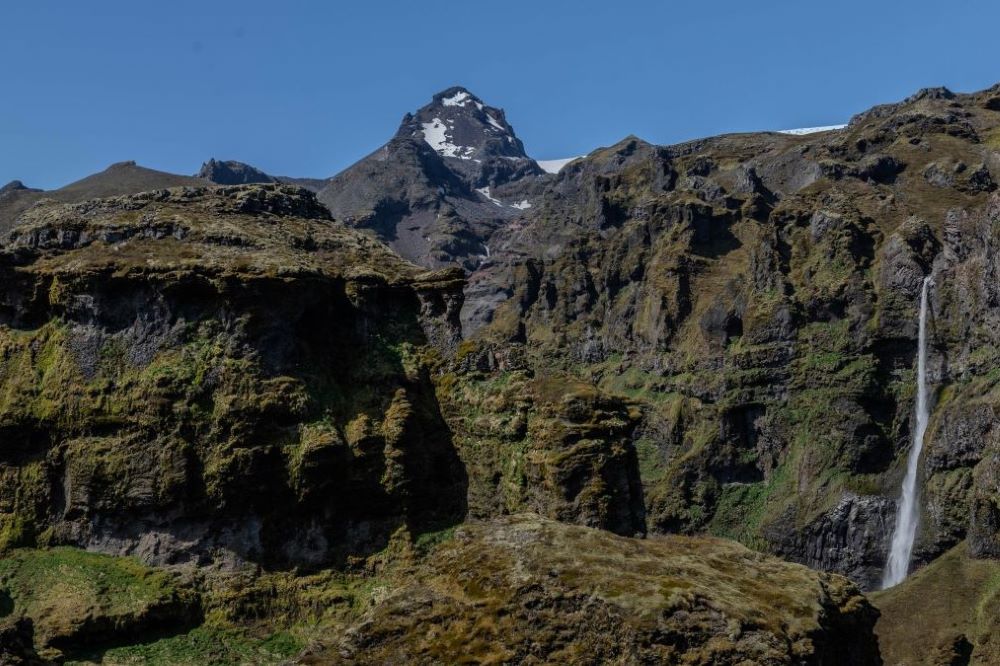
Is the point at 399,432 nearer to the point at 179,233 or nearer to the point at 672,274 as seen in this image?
the point at 179,233

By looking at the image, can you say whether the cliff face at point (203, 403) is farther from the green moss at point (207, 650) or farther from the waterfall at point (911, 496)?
the waterfall at point (911, 496)

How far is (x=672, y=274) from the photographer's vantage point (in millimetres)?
199125

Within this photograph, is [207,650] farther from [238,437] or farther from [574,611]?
[574,611]

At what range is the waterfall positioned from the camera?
126000 mm

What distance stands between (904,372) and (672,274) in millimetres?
60561

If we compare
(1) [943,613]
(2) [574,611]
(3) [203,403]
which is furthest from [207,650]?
(1) [943,613]

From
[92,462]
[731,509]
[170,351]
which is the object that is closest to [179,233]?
[170,351]

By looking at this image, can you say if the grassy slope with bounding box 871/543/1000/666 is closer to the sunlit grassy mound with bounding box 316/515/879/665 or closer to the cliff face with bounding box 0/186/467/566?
the cliff face with bounding box 0/186/467/566

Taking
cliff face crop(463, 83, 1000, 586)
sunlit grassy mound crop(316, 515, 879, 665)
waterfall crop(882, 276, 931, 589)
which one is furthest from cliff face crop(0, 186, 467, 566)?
waterfall crop(882, 276, 931, 589)

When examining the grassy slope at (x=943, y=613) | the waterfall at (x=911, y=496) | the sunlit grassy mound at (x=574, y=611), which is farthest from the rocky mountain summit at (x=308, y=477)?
the waterfall at (x=911, y=496)

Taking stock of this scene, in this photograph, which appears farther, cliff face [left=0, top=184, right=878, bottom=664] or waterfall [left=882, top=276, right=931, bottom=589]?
waterfall [left=882, top=276, right=931, bottom=589]

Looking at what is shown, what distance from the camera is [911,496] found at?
132750 millimetres

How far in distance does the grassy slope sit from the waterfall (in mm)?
16484

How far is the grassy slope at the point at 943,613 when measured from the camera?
83750 mm
